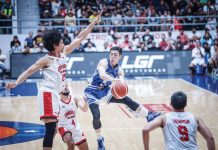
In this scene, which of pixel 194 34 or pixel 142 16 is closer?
pixel 194 34

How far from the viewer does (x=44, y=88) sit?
6078mm

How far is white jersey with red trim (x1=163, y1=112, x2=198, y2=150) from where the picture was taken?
190 inches

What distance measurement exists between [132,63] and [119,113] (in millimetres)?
7742

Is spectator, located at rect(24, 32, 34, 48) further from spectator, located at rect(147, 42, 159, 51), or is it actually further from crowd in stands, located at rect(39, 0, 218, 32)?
spectator, located at rect(147, 42, 159, 51)

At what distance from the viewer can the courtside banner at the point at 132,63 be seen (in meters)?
18.8

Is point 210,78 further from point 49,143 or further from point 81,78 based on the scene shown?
point 49,143

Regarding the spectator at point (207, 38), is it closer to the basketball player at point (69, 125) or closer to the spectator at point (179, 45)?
the spectator at point (179, 45)

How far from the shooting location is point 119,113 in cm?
1191

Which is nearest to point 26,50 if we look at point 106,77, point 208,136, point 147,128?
point 106,77

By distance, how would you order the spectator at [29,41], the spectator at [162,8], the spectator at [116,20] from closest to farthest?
the spectator at [29,41]
the spectator at [116,20]
the spectator at [162,8]

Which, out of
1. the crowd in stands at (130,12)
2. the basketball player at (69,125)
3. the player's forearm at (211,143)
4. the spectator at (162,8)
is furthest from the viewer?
the spectator at (162,8)

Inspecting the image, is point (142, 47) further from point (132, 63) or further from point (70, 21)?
point (70, 21)

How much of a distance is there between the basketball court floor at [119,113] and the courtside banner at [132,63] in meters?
0.83

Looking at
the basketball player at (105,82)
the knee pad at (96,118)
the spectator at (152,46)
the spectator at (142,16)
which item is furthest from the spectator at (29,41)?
the knee pad at (96,118)
